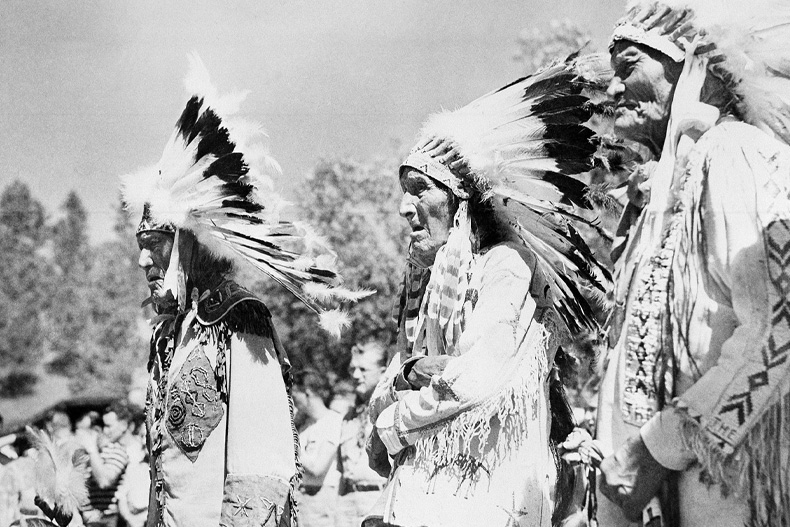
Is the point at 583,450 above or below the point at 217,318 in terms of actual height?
below

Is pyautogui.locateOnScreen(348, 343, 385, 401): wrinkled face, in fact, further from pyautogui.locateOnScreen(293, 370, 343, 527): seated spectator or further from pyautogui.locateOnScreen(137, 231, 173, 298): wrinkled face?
pyautogui.locateOnScreen(137, 231, 173, 298): wrinkled face

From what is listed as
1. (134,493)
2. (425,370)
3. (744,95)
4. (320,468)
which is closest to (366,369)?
(320,468)

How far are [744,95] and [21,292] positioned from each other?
2.27 metres

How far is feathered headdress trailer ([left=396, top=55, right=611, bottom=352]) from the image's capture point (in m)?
4.06

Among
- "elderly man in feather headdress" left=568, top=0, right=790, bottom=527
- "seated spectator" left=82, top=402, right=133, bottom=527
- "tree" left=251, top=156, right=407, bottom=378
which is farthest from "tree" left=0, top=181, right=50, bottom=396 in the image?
"tree" left=251, top=156, right=407, bottom=378

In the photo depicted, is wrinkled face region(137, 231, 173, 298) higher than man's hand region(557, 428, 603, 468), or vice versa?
wrinkled face region(137, 231, 173, 298)

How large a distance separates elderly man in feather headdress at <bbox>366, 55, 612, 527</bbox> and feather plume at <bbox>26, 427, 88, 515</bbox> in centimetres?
189

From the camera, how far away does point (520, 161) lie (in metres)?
4.13

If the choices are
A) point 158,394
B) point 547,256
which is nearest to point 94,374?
point 158,394

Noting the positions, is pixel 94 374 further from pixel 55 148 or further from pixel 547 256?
pixel 547 256

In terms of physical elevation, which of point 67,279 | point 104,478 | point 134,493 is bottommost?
point 134,493

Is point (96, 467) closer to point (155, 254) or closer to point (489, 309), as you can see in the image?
point (155, 254)

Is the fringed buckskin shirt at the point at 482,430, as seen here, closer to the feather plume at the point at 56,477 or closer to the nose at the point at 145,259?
the nose at the point at 145,259

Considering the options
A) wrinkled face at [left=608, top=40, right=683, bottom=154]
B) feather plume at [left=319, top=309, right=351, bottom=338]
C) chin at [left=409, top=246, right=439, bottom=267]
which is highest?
wrinkled face at [left=608, top=40, right=683, bottom=154]
